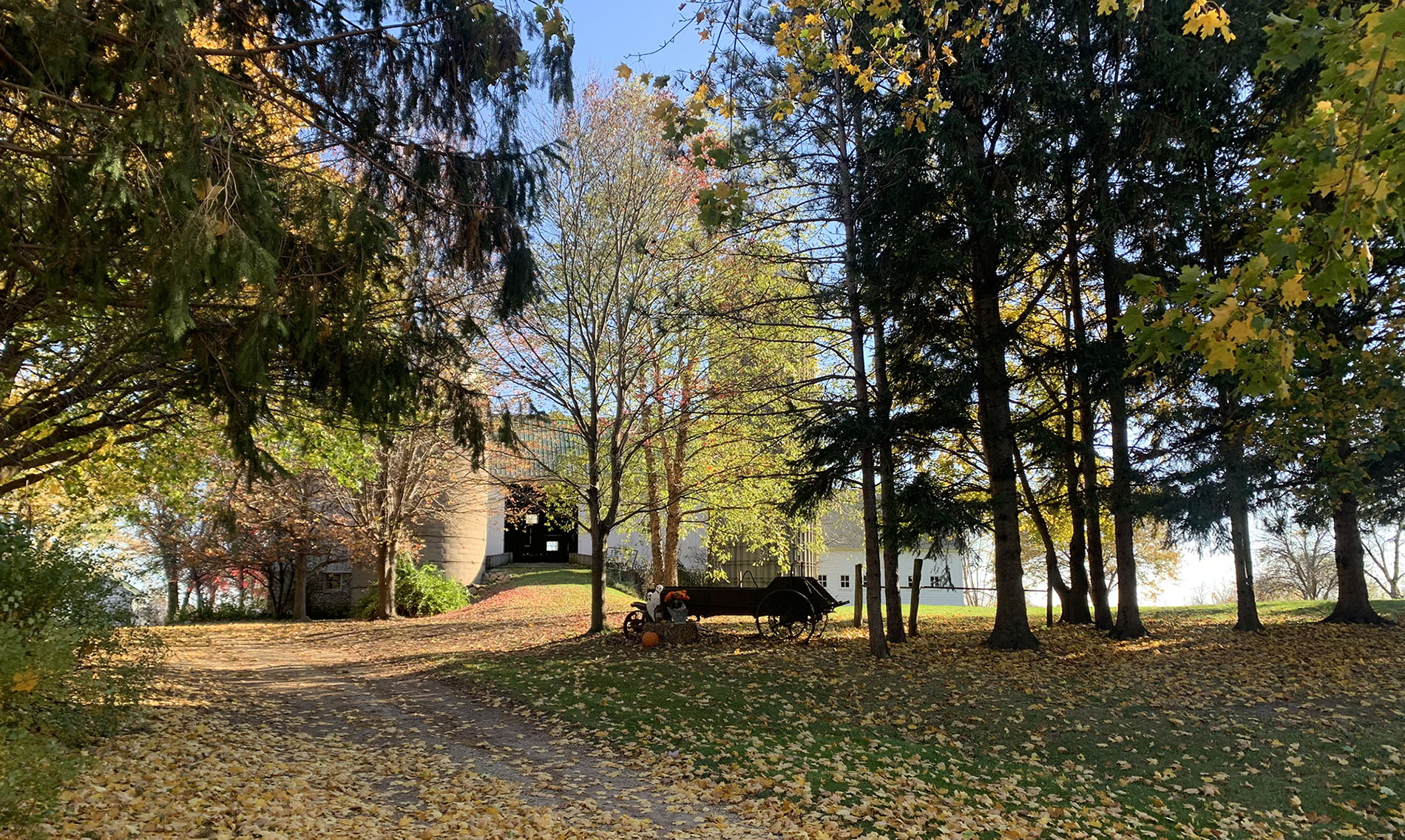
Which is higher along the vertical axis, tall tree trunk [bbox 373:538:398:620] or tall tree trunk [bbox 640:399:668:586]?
tall tree trunk [bbox 640:399:668:586]

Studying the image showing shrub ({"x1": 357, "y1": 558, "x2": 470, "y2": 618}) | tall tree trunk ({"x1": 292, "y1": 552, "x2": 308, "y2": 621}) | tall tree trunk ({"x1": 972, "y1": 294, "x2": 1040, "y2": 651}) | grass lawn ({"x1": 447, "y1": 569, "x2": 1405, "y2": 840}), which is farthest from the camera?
tall tree trunk ({"x1": 292, "y1": 552, "x2": 308, "y2": 621})

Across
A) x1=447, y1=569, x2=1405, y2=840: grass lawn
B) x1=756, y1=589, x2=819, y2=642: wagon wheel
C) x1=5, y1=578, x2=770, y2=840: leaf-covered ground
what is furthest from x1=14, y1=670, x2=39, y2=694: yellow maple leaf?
x1=756, y1=589, x2=819, y2=642: wagon wheel

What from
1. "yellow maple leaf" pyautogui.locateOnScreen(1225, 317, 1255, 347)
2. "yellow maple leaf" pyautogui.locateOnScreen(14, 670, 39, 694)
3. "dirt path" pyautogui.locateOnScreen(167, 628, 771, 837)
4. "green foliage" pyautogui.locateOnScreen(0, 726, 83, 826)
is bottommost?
"dirt path" pyautogui.locateOnScreen(167, 628, 771, 837)

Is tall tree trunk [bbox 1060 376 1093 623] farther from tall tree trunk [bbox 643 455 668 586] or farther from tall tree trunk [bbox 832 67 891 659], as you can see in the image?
tall tree trunk [bbox 643 455 668 586]

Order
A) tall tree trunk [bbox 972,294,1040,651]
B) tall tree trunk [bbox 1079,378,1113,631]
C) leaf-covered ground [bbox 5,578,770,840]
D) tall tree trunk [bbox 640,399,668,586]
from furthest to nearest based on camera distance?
tall tree trunk [bbox 640,399,668,586]
tall tree trunk [bbox 1079,378,1113,631]
tall tree trunk [bbox 972,294,1040,651]
leaf-covered ground [bbox 5,578,770,840]

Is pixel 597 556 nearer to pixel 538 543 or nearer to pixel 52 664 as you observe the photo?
pixel 52 664

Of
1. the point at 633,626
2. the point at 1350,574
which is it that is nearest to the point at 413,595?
the point at 633,626

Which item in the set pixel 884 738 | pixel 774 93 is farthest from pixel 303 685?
pixel 774 93

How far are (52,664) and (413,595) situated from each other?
17680 mm

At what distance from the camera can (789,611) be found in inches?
559

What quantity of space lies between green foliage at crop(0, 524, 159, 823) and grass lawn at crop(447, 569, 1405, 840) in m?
4.27

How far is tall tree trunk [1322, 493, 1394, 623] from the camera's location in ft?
45.3

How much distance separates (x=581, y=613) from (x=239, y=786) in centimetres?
1407

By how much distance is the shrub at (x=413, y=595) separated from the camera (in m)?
22.6
